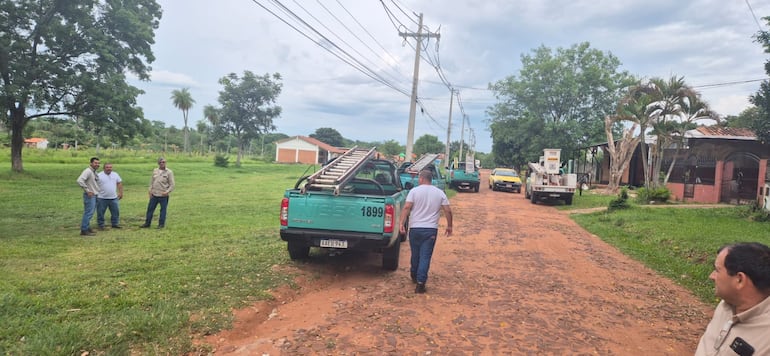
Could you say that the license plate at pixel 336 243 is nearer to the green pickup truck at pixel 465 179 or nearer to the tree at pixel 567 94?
the green pickup truck at pixel 465 179

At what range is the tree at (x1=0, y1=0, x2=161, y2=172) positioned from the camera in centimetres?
1855

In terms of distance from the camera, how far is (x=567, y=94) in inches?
1398

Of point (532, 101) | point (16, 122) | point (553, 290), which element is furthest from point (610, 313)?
point (532, 101)

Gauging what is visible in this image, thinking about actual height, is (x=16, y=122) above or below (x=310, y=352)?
above

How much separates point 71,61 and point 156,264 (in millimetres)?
19179

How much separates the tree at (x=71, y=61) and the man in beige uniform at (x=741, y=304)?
2281 centimetres

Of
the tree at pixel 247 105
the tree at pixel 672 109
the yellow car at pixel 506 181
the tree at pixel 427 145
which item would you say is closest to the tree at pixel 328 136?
the tree at pixel 427 145

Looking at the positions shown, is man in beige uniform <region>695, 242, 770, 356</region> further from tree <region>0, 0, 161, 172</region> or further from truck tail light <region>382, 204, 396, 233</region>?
tree <region>0, 0, 161, 172</region>

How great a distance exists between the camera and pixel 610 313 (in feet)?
17.3

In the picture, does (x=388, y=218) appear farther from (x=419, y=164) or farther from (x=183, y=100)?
(x=183, y=100)

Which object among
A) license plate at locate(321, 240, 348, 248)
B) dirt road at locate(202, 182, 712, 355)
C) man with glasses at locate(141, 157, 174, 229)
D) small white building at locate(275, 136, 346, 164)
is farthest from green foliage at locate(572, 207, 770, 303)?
small white building at locate(275, 136, 346, 164)

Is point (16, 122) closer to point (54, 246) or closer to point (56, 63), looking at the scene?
point (56, 63)

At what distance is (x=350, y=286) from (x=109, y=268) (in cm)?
321

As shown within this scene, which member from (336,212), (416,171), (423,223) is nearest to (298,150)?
(416,171)
